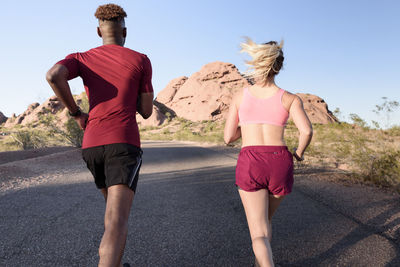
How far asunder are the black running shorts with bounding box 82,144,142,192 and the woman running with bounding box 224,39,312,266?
0.78 metres

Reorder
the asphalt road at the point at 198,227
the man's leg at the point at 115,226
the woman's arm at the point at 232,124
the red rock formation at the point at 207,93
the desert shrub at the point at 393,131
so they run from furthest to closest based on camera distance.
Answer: the red rock formation at the point at 207,93 < the desert shrub at the point at 393,131 < the asphalt road at the point at 198,227 < the woman's arm at the point at 232,124 < the man's leg at the point at 115,226

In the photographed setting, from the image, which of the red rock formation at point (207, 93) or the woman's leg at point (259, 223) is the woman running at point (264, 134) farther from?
the red rock formation at point (207, 93)

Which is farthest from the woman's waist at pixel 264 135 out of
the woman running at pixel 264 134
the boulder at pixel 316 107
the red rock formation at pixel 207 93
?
the red rock formation at pixel 207 93

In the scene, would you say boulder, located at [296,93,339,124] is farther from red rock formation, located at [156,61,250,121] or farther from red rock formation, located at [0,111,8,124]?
red rock formation, located at [0,111,8,124]

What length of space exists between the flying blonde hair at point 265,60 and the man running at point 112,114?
2.53 feet

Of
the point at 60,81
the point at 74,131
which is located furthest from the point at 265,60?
the point at 74,131

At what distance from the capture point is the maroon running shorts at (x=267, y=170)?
208 centimetres

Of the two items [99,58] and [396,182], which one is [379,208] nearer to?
[396,182]

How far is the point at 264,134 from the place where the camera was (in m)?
2.14

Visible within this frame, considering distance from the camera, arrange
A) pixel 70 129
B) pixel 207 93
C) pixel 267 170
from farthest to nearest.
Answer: pixel 207 93 → pixel 70 129 → pixel 267 170

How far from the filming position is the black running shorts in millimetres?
1912

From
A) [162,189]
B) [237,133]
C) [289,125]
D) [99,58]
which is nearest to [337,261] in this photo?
[237,133]

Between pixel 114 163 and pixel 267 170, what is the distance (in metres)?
1.05

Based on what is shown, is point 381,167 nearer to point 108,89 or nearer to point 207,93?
point 108,89
